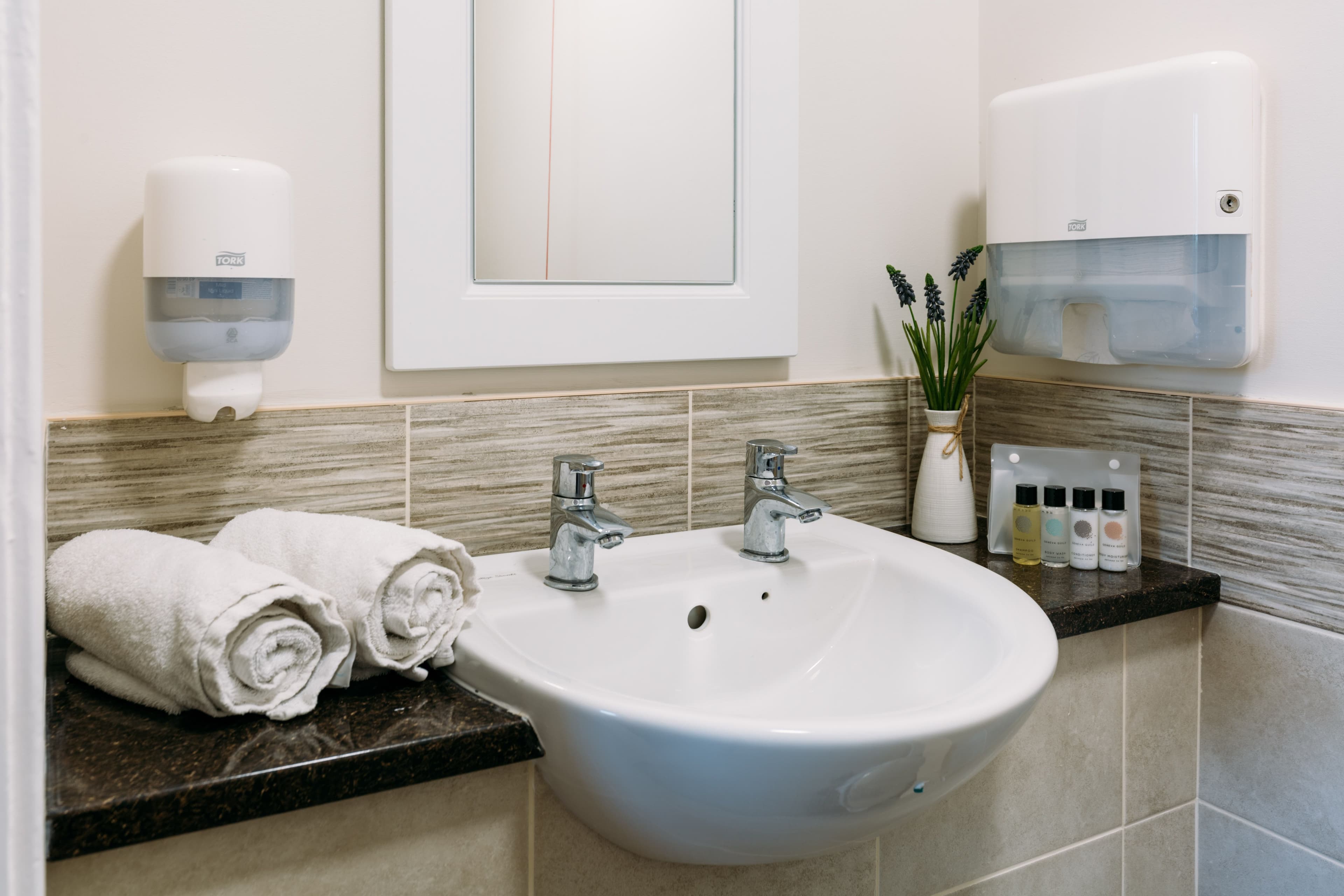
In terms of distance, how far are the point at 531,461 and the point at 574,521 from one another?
0.58ft

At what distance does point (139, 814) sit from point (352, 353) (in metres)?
0.56

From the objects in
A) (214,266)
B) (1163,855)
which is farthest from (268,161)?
(1163,855)

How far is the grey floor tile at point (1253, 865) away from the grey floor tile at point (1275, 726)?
16 millimetres

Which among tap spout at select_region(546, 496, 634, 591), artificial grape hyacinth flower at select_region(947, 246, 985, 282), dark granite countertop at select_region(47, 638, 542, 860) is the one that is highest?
artificial grape hyacinth flower at select_region(947, 246, 985, 282)

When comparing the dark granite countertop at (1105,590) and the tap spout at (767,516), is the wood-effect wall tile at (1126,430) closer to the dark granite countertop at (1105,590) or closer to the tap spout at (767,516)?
the dark granite countertop at (1105,590)

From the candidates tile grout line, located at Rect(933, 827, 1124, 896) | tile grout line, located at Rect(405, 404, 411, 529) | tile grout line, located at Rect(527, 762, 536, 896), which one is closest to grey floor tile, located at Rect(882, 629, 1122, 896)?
tile grout line, located at Rect(933, 827, 1124, 896)

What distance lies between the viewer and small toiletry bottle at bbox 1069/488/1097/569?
49.8 inches

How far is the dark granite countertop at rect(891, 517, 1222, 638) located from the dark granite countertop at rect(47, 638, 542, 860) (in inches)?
25.7

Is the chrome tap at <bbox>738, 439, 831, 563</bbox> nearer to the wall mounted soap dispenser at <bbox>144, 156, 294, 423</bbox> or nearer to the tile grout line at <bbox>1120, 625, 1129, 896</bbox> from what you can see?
the tile grout line at <bbox>1120, 625, 1129, 896</bbox>

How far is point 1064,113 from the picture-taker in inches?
50.3

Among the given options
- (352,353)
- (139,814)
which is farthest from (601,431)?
(139,814)

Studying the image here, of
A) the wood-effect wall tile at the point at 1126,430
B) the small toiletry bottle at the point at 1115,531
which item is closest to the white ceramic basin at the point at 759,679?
the small toiletry bottle at the point at 1115,531

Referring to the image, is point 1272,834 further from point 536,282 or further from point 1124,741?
point 536,282

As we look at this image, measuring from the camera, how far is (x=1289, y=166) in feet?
3.81
